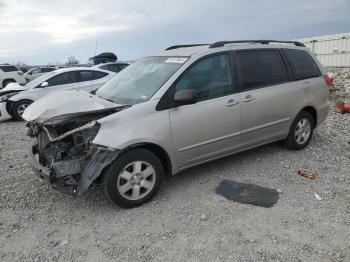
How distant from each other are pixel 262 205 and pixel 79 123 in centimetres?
235

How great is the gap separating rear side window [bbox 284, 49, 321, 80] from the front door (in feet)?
4.53

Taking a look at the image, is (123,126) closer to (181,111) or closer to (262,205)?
(181,111)

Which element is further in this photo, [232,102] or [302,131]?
[302,131]

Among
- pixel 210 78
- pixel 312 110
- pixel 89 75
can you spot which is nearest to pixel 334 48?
pixel 89 75

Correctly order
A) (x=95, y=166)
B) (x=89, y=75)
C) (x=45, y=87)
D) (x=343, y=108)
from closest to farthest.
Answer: (x=95, y=166) → (x=343, y=108) → (x=45, y=87) → (x=89, y=75)

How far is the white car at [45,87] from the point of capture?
9.57m

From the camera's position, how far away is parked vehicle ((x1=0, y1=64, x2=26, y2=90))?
66.5 ft

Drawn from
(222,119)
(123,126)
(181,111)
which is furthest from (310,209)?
(123,126)

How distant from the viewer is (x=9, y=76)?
20438 mm

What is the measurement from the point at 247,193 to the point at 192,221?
949mm

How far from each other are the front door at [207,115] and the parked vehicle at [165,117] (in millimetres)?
13

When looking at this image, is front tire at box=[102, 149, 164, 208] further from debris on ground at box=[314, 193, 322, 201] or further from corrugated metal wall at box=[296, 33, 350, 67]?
corrugated metal wall at box=[296, 33, 350, 67]

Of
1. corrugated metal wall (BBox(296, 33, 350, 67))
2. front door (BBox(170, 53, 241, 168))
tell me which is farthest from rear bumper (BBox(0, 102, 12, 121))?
corrugated metal wall (BBox(296, 33, 350, 67))

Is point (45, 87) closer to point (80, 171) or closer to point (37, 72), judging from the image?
Result: point (80, 171)
